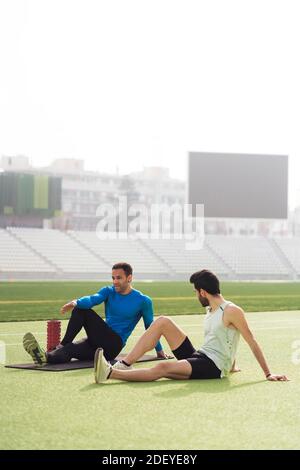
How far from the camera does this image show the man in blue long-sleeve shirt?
8609mm

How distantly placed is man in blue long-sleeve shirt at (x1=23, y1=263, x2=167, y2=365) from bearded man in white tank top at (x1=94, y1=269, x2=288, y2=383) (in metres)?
0.81

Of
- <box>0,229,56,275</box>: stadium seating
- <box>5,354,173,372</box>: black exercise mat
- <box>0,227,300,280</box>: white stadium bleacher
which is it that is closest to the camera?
<box>5,354,173,372</box>: black exercise mat

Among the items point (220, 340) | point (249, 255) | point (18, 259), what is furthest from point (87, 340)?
point (249, 255)

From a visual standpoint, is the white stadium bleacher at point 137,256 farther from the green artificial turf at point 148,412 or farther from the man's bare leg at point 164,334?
the green artificial turf at point 148,412

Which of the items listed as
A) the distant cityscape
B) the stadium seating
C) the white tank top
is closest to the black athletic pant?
the white tank top

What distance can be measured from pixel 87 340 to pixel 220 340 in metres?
1.84

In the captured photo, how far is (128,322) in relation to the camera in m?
8.93

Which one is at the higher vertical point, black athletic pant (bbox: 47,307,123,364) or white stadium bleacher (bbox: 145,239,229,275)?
black athletic pant (bbox: 47,307,123,364)

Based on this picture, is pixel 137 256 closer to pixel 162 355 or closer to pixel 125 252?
pixel 125 252

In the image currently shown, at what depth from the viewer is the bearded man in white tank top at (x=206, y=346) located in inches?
303

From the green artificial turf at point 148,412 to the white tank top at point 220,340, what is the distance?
0.22 metres

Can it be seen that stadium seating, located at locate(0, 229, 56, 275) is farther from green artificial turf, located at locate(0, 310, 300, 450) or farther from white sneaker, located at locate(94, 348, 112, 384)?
white sneaker, located at locate(94, 348, 112, 384)
